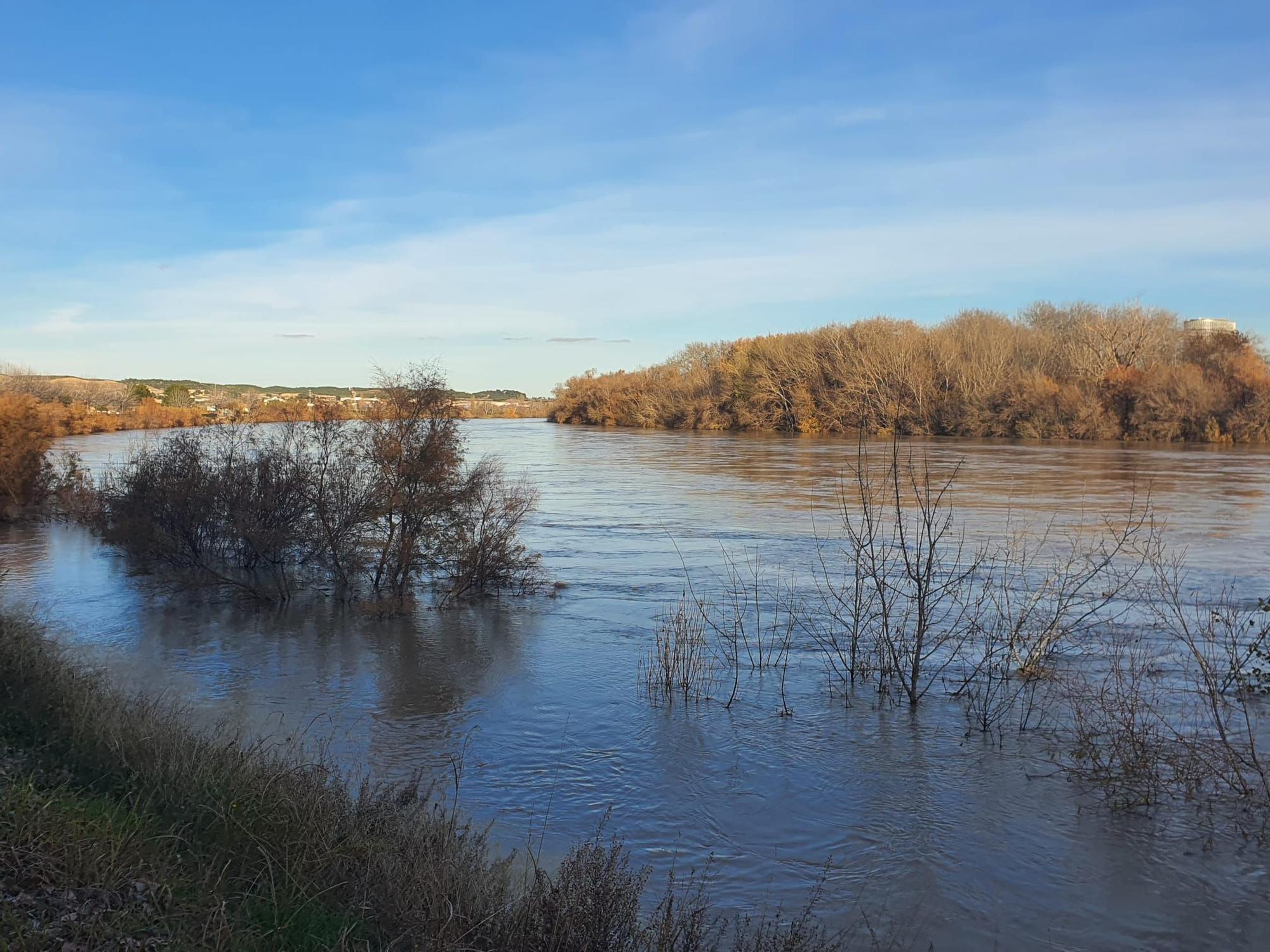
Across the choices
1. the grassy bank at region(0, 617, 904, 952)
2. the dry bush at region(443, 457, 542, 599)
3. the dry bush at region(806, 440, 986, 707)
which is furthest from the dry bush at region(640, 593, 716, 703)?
the dry bush at region(443, 457, 542, 599)

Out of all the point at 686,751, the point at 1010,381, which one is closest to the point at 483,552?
the point at 686,751

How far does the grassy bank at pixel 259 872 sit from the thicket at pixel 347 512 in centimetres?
983

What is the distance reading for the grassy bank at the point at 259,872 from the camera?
15.5ft

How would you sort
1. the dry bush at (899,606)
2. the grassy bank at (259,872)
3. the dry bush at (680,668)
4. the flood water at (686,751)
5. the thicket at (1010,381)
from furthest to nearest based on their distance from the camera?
the thicket at (1010,381) < the dry bush at (680,668) < the dry bush at (899,606) < the flood water at (686,751) < the grassy bank at (259,872)

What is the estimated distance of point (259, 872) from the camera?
538 centimetres

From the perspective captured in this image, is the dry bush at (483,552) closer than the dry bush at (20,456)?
Yes

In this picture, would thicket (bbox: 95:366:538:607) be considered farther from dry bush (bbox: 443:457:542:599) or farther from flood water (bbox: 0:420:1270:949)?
flood water (bbox: 0:420:1270:949)

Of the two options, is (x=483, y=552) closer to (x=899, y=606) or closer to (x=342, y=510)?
(x=342, y=510)

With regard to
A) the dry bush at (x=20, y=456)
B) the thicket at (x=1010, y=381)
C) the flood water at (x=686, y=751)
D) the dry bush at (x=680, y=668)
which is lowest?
the flood water at (x=686, y=751)

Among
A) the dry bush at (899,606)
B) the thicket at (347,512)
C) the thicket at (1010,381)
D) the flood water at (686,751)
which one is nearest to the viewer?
the flood water at (686,751)

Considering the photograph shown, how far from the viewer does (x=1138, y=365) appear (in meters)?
70.0

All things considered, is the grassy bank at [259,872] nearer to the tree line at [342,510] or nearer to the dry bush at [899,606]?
the dry bush at [899,606]

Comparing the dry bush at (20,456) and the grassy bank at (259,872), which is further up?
the dry bush at (20,456)

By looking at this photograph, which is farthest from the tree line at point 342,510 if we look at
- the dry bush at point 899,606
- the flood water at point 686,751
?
the dry bush at point 899,606
